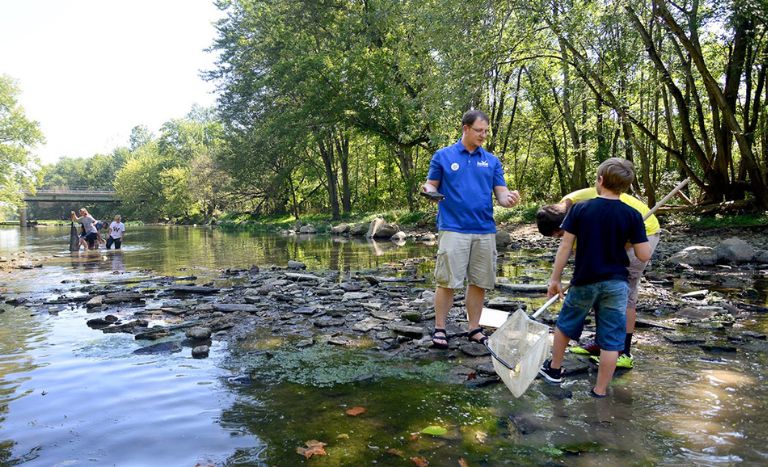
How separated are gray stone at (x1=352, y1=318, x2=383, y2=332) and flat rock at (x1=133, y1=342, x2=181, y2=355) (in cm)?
206

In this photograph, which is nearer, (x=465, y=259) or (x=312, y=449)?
(x=312, y=449)

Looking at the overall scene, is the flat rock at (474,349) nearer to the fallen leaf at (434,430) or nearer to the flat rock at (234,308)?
the fallen leaf at (434,430)

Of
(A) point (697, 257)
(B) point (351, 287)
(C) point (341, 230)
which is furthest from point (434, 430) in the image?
(C) point (341, 230)

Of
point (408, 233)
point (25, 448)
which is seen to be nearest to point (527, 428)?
point (25, 448)

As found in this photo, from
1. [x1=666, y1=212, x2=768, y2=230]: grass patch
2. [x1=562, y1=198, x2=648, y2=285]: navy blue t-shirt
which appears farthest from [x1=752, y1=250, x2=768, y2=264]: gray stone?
[x1=562, y1=198, x2=648, y2=285]: navy blue t-shirt

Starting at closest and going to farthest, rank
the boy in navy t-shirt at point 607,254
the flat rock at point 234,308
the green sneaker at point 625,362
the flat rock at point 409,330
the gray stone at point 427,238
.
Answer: the boy in navy t-shirt at point 607,254 < the green sneaker at point 625,362 < the flat rock at point 409,330 < the flat rock at point 234,308 < the gray stone at point 427,238

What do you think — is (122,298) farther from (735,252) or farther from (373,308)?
(735,252)

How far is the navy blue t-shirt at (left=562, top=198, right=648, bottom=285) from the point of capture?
400 cm

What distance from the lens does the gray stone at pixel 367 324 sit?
20.4 feet

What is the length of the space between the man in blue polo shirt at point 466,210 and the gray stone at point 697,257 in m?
8.28

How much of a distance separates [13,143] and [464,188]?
5474 cm

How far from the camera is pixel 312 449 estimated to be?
3094 millimetres

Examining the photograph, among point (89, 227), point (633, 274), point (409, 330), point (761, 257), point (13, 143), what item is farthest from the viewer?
point (13, 143)

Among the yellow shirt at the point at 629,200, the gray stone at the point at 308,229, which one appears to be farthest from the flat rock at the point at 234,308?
the gray stone at the point at 308,229
